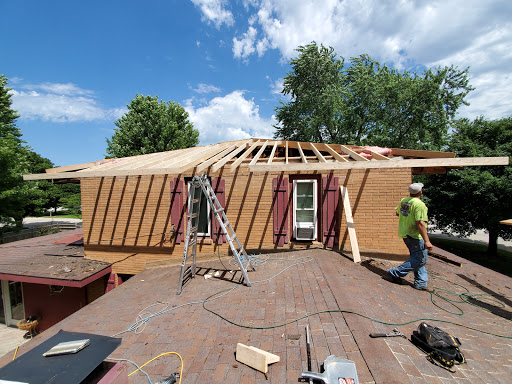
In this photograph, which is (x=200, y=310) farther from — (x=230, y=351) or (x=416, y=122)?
(x=416, y=122)

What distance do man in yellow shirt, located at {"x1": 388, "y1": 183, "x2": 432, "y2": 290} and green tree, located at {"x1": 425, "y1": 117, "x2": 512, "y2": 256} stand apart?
11270 millimetres

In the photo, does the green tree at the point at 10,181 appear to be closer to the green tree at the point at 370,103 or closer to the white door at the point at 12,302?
the white door at the point at 12,302

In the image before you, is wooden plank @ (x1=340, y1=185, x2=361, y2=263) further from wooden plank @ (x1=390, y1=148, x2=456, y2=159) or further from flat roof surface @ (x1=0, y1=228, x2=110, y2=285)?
flat roof surface @ (x1=0, y1=228, x2=110, y2=285)

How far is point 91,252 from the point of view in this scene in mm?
8570

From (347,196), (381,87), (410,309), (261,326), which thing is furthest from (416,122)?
(261,326)

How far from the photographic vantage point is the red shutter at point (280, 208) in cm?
716

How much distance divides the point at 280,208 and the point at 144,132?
Answer: 59.7ft

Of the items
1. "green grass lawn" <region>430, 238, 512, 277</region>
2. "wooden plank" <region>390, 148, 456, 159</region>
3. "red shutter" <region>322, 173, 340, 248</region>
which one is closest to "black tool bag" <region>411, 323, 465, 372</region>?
"red shutter" <region>322, 173, 340, 248</region>

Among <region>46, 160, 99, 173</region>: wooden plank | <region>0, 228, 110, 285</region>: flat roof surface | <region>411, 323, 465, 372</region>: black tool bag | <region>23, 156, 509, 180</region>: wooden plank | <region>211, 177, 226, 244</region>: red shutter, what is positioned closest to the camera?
<region>411, 323, 465, 372</region>: black tool bag

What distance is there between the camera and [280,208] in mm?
7203

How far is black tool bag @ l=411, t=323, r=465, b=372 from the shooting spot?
2.63m

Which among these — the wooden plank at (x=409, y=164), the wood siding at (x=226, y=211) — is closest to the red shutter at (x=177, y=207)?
the wood siding at (x=226, y=211)

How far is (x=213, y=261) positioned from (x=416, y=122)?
61.6ft

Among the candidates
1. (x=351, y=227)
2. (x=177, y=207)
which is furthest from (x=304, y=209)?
(x=177, y=207)
